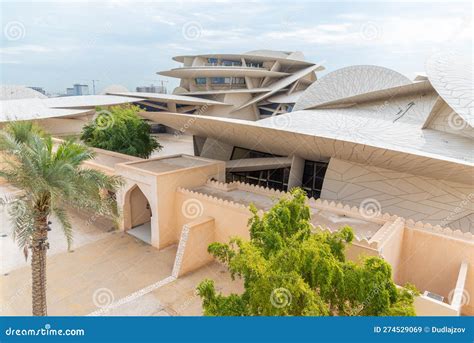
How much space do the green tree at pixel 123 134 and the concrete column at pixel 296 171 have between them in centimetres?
1110

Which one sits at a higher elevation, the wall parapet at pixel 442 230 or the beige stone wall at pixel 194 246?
the wall parapet at pixel 442 230

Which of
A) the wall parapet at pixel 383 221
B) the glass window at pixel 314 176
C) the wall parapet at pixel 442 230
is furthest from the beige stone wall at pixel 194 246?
the wall parapet at pixel 442 230

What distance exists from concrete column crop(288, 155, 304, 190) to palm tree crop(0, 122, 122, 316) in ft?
36.0

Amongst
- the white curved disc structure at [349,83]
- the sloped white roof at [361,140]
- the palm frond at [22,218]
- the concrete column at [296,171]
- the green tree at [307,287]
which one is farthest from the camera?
the white curved disc structure at [349,83]

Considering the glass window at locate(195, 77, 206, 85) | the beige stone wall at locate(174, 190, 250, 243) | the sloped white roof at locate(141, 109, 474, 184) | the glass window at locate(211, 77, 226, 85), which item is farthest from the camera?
the glass window at locate(195, 77, 206, 85)

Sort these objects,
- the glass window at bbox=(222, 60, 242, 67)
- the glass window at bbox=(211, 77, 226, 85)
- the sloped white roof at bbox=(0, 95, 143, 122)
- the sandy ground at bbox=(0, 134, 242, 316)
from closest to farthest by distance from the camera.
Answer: the sandy ground at bbox=(0, 134, 242, 316) → the sloped white roof at bbox=(0, 95, 143, 122) → the glass window at bbox=(211, 77, 226, 85) → the glass window at bbox=(222, 60, 242, 67)

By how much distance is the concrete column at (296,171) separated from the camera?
17047 millimetres

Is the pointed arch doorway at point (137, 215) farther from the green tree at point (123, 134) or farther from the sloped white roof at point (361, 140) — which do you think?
the green tree at point (123, 134)

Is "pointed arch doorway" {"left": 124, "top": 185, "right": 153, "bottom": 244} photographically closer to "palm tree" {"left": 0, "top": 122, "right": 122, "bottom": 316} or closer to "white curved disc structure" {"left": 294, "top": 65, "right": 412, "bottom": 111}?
"palm tree" {"left": 0, "top": 122, "right": 122, "bottom": 316}

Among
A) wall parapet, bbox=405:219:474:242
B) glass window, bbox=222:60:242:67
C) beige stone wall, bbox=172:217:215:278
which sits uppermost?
glass window, bbox=222:60:242:67

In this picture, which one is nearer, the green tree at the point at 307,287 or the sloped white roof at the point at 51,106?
the green tree at the point at 307,287

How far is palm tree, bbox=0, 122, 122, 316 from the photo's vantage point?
7.07 metres

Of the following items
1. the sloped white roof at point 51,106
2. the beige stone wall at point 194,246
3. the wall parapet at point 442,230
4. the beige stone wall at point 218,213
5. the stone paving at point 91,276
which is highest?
the sloped white roof at point 51,106

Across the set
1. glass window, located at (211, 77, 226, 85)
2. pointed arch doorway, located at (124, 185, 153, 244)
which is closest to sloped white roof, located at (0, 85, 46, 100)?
glass window, located at (211, 77, 226, 85)
